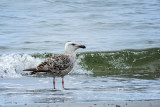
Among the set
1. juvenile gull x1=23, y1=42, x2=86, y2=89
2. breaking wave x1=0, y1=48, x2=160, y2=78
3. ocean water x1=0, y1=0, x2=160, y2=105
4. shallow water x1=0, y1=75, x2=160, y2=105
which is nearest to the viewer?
shallow water x1=0, y1=75, x2=160, y2=105

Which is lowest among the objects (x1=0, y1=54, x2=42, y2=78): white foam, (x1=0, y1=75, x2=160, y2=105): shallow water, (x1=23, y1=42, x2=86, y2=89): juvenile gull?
(x1=0, y1=75, x2=160, y2=105): shallow water

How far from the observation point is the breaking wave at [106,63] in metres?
12.6

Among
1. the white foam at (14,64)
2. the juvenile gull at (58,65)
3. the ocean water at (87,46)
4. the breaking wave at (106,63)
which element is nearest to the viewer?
the ocean water at (87,46)

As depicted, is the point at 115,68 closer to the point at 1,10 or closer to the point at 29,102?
the point at 29,102

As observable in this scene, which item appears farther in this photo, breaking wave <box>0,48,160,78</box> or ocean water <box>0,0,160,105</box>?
breaking wave <box>0,48,160,78</box>

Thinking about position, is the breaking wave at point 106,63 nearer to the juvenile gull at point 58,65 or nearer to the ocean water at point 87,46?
the ocean water at point 87,46

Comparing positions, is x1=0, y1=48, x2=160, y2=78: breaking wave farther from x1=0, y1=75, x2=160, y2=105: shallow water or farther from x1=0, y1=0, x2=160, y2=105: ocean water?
x1=0, y1=75, x2=160, y2=105: shallow water

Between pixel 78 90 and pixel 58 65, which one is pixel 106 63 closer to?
pixel 58 65

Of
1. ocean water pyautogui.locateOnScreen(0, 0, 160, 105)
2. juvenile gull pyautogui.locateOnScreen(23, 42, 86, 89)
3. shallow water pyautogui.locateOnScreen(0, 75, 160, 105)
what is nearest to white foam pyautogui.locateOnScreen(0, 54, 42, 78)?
ocean water pyautogui.locateOnScreen(0, 0, 160, 105)

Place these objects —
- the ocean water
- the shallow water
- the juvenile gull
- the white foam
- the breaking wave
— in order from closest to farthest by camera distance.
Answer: the shallow water → the ocean water → the juvenile gull → the white foam → the breaking wave

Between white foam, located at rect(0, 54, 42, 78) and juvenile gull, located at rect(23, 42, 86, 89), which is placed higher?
juvenile gull, located at rect(23, 42, 86, 89)

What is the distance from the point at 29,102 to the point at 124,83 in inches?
110

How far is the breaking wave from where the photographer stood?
41.4ft

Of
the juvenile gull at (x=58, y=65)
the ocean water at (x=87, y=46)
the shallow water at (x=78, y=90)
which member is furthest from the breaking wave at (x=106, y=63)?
the juvenile gull at (x=58, y=65)
